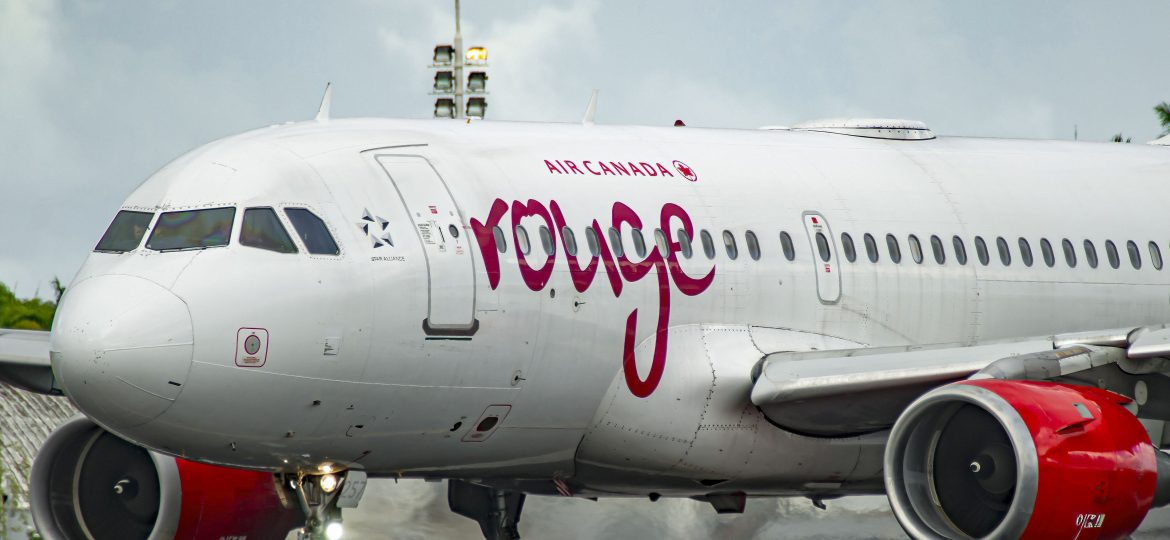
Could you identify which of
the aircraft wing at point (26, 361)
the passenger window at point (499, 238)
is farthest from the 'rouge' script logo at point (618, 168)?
the aircraft wing at point (26, 361)

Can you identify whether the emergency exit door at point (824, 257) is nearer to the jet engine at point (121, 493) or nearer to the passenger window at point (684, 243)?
the passenger window at point (684, 243)

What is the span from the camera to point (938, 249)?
1468 cm

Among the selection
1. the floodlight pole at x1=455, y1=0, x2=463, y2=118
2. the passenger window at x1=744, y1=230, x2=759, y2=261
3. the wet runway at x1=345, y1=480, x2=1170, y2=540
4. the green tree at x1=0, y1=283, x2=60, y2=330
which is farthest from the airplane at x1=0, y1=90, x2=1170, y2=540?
the green tree at x1=0, y1=283, x2=60, y2=330

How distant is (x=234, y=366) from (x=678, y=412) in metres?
3.54

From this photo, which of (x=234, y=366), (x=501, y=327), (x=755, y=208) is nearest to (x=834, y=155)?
(x=755, y=208)

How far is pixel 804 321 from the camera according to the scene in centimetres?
1359

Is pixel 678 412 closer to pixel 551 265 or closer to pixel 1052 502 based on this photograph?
pixel 551 265

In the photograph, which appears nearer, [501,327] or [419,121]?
[501,327]

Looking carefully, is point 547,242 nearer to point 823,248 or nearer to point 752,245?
point 752,245

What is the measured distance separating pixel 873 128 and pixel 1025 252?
186cm

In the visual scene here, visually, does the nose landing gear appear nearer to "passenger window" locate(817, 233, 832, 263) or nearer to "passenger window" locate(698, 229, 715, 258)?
"passenger window" locate(698, 229, 715, 258)

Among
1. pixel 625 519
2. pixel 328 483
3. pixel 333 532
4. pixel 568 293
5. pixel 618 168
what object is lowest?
pixel 625 519

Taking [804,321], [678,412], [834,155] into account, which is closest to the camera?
[678,412]

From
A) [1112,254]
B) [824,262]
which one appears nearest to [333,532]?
[824,262]
